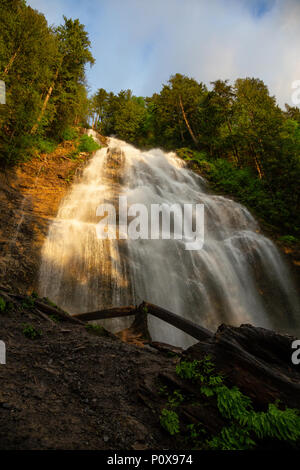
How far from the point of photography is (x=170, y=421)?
2.32m

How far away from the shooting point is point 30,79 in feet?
44.3

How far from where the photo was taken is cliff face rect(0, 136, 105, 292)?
8.59 m

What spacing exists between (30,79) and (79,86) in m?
5.83

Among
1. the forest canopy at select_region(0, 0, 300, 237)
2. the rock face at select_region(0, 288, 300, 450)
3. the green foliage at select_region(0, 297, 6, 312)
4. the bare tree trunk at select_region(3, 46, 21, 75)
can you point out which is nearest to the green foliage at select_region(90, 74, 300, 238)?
the forest canopy at select_region(0, 0, 300, 237)

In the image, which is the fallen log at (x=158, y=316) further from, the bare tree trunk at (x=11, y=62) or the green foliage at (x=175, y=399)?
the bare tree trunk at (x=11, y=62)

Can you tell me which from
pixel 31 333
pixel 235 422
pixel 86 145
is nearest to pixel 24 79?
pixel 86 145

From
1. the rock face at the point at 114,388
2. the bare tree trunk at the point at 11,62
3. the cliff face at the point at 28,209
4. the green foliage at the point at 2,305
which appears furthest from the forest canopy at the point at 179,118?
the rock face at the point at 114,388

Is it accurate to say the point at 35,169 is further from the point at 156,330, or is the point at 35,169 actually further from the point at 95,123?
the point at 95,123

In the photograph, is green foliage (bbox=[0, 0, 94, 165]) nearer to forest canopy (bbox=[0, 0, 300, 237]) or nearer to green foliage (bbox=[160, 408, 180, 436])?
forest canopy (bbox=[0, 0, 300, 237])

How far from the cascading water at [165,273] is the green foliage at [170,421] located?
6.04 metres

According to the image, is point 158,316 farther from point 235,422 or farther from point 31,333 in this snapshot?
point 235,422

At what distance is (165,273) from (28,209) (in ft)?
24.6

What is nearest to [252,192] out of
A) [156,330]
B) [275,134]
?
[275,134]

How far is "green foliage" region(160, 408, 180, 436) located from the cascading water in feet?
19.8
